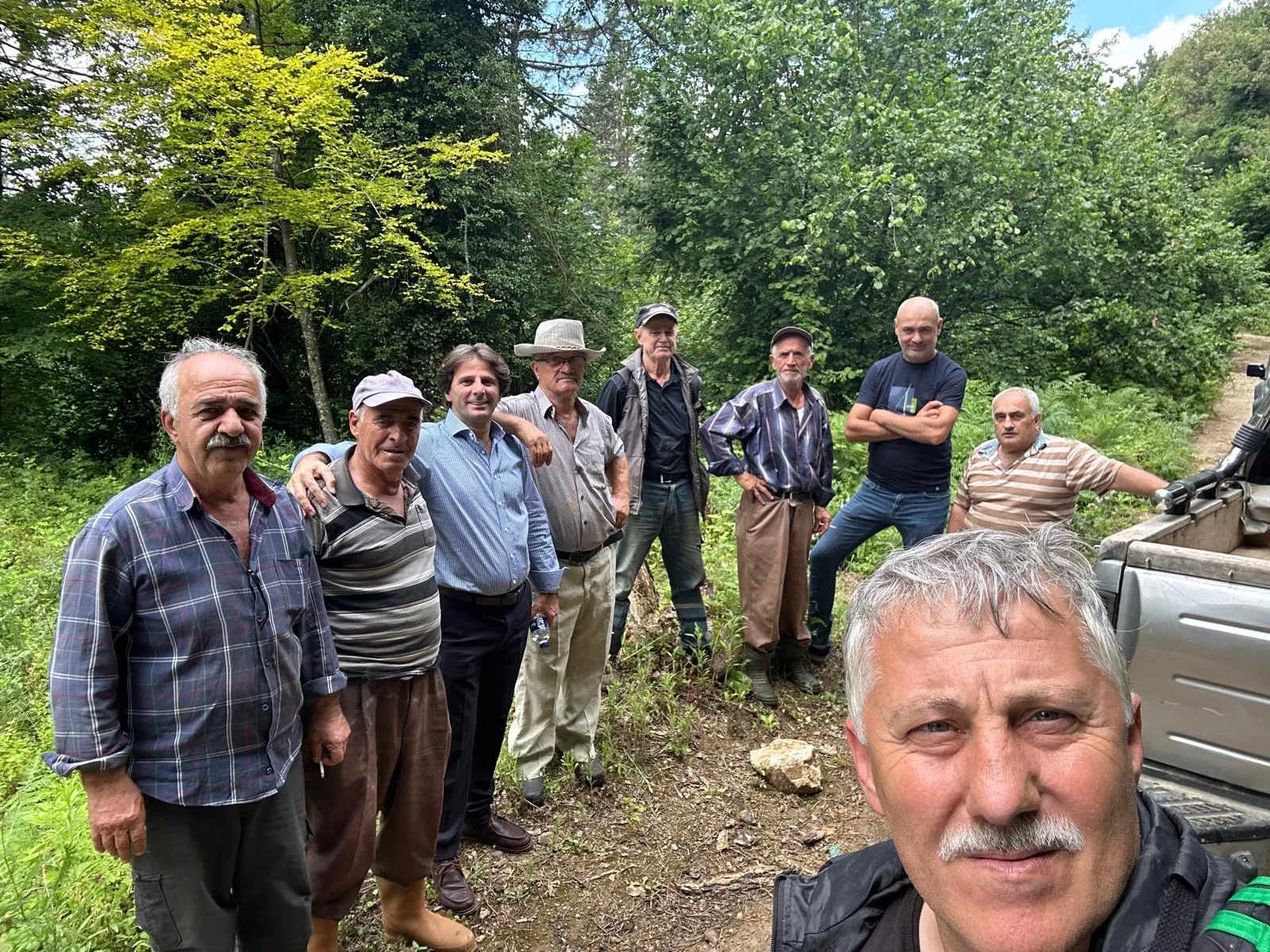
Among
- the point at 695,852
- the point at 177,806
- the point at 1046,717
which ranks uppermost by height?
the point at 1046,717

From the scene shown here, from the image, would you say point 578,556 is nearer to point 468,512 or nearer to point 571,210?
point 468,512

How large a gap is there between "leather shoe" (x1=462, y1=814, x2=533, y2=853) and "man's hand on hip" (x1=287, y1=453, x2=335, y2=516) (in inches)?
68.1

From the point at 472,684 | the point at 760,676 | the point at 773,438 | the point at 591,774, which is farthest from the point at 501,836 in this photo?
the point at 773,438

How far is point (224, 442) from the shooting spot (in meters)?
1.91

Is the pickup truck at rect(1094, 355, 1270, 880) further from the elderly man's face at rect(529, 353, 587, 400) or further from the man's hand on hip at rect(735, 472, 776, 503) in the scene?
the elderly man's face at rect(529, 353, 587, 400)

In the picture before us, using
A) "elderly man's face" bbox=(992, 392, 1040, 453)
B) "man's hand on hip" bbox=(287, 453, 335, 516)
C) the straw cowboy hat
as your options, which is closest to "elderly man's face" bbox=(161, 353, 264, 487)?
"man's hand on hip" bbox=(287, 453, 335, 516)

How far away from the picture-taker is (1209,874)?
954mm

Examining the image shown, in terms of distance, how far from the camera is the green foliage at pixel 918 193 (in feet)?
33.7

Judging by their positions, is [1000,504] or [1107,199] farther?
[1107,199]

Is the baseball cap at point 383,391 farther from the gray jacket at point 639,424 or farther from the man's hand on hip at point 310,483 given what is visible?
the gray jacket at point 639,424

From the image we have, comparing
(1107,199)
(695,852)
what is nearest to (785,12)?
(1107,199)

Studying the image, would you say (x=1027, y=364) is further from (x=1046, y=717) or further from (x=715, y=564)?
(x=1046, y=717)

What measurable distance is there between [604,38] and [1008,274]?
8.69m

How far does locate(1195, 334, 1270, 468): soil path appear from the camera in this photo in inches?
396
